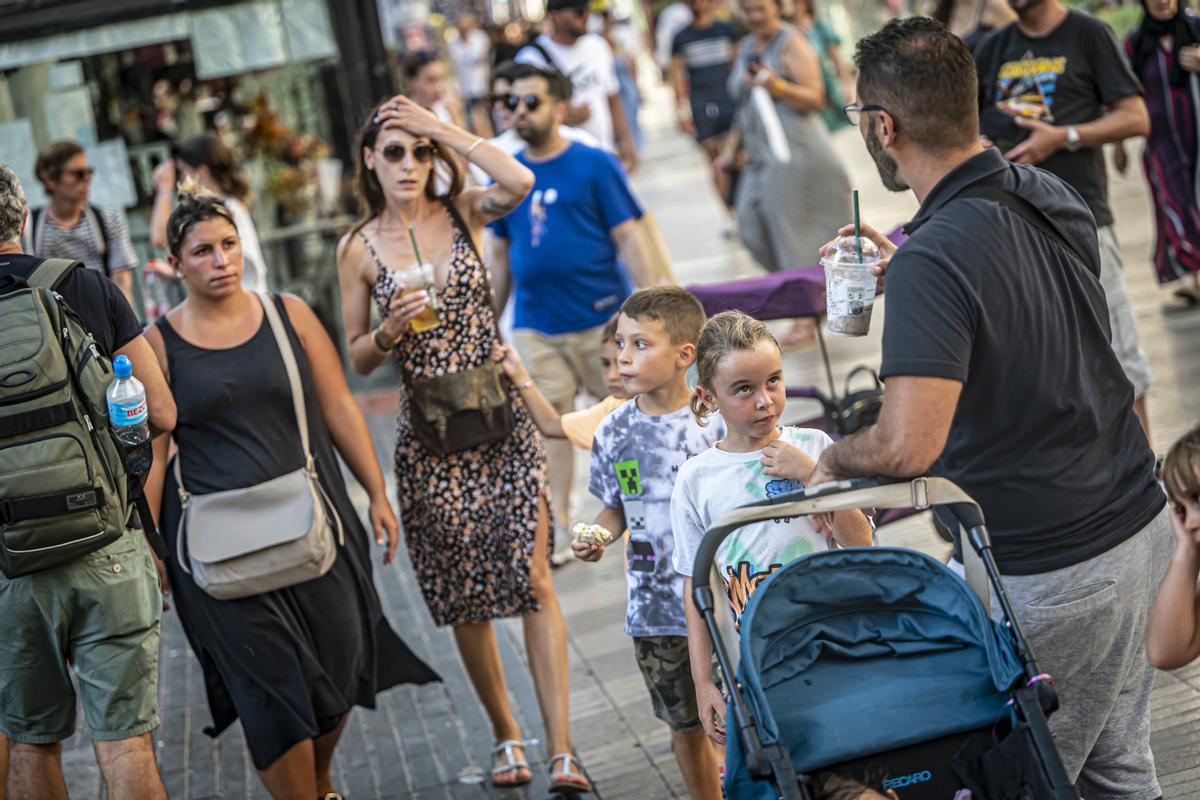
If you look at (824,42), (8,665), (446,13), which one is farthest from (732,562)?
(446,13)

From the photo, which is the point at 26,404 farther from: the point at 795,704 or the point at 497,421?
the point at 795,704

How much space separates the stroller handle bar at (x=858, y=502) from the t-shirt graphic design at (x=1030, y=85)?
11.5 feet

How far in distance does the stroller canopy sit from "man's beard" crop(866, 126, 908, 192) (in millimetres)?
786

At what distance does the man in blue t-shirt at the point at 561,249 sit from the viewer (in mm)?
6652

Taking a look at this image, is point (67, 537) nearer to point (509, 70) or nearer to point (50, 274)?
point (50, 274)

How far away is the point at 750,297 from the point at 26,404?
2.56 metres

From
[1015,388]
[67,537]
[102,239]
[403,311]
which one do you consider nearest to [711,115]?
[102,239]

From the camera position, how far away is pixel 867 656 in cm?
304

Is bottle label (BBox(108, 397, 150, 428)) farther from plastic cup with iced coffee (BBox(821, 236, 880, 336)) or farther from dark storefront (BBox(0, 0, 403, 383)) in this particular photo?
dark storefront (BBox(0, 0, 403, 383))

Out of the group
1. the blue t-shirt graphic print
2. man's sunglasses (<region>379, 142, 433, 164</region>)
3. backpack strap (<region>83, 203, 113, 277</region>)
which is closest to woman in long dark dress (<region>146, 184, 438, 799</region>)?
man's sunglasses (<region>379, 142, 433, 164</region>)

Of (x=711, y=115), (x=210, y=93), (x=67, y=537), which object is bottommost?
(x=67, y=537)

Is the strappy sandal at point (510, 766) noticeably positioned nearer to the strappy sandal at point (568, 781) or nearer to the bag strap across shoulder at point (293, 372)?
the strappy sandal at point (568, 781)

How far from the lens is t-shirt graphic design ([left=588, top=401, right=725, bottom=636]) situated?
420cm

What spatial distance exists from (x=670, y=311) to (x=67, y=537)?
176 cm
